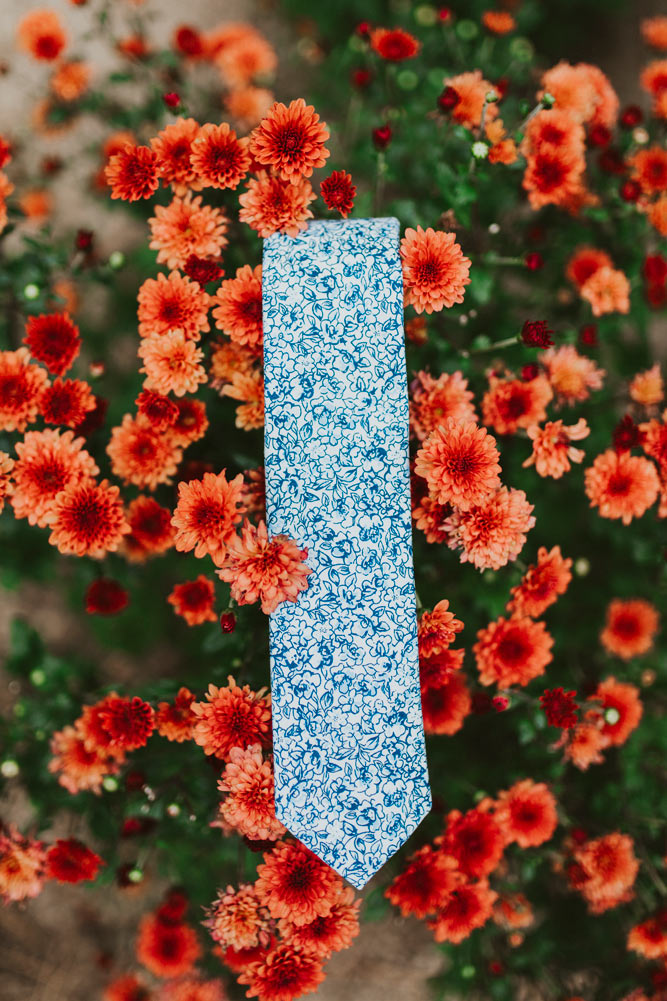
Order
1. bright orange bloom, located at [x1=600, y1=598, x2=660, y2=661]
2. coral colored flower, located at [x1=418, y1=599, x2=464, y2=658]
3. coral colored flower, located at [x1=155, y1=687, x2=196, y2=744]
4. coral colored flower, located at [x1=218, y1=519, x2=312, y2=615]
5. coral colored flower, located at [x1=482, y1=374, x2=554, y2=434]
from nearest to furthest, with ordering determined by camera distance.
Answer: coral colored flower, located at [x1=218, y1=519, x2=312, y2=615]
coral colored flower, located at [x1=418, y1=599, x2=464, y2=658]
coral colored flower, located at [x1=155, y1=687, x2=196, y2=744]
coral colored flower, located at [x1=482, y1=374, x2=554, y2=434]
bright orange bloom, located at [x1=600, y1=598, x2=660, y2=661]

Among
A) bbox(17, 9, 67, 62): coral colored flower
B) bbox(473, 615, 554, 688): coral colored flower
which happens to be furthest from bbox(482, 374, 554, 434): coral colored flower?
bbox(17, 9, 67, 62): coral colored flower

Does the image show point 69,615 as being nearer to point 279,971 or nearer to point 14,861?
point 14,861

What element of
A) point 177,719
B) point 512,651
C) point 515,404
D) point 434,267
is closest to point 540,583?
point 512,651

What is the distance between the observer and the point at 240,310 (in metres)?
1.68

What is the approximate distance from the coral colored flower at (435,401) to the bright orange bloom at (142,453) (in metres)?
0.64

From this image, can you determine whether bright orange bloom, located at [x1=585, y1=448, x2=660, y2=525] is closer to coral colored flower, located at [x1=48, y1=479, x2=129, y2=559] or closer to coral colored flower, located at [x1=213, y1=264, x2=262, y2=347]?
coral colored flower, located at [x1=213, y1=264, x2=262, y2=347]

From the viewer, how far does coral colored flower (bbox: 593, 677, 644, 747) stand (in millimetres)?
1881

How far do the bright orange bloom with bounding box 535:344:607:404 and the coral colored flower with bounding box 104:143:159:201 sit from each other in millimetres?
1175

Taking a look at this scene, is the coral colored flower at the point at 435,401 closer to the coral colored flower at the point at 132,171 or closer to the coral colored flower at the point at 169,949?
the coral colored flower at the point at 132,171

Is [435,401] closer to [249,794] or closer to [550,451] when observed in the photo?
[550,451]

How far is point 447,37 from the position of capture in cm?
225

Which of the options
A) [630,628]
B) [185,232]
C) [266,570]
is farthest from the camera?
[630,628]

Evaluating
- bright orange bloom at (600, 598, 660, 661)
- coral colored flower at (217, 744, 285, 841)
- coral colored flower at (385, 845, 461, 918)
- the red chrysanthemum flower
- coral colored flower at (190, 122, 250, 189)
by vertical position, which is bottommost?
coral colored flower at (385, 845, 461, 918)

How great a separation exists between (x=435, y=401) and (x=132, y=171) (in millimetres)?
961
